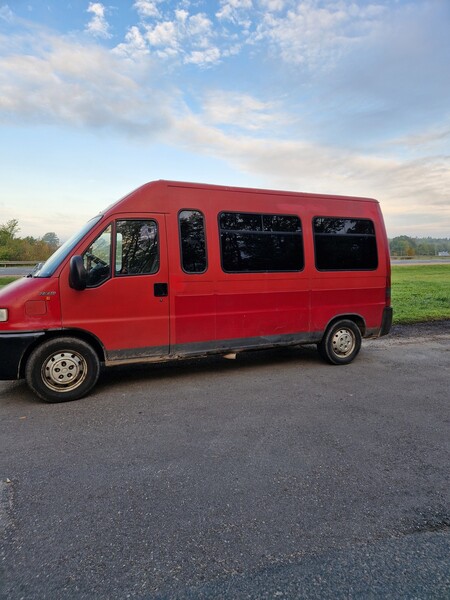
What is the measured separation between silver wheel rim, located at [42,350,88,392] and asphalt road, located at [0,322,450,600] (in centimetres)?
25

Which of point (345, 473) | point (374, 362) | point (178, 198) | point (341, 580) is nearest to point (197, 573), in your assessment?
point (341, 580)

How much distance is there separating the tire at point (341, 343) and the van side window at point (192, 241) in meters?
2.48

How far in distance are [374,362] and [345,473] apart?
12.7 ft

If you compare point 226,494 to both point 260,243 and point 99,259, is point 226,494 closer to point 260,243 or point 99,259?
point 99,259

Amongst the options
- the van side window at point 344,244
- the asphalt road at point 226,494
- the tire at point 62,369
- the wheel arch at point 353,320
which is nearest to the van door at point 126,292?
the tire at point 62,369

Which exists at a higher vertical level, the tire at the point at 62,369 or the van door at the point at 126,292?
the van door at the point at 126,292

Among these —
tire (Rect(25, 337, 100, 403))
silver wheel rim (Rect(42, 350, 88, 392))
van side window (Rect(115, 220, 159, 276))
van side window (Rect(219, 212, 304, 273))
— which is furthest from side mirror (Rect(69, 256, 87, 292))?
van side window (Rect(219, 212, 304, 273))

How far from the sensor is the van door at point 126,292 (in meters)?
4.78

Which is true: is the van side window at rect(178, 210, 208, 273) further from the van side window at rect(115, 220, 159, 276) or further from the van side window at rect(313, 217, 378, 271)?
the van side window at rect(313, 217, 378, 271)

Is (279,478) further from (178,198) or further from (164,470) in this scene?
(178,198)

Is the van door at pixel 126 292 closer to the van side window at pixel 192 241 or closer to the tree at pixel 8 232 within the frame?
the van side window at pixel 192 241

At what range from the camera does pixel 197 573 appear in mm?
2049

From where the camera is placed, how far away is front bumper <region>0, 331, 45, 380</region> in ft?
14.5

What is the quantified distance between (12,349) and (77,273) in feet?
3.69
